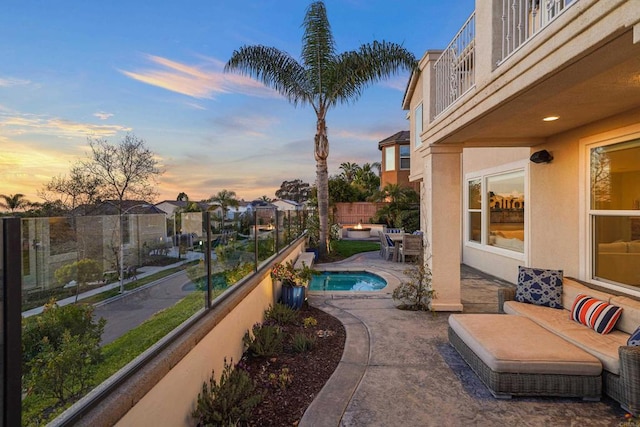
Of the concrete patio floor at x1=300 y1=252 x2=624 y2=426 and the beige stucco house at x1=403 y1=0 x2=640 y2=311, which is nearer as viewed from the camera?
the beige stucco house at x1=403 y1=0 x2=640 y2=311

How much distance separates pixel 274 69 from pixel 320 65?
1547 mm

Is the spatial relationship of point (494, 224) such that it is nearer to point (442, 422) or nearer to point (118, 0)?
point (442, 422)

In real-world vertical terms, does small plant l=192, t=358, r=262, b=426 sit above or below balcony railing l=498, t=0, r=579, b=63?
below

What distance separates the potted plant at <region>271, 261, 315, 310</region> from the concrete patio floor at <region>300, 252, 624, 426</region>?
1069mm

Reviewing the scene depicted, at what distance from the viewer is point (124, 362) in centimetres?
203

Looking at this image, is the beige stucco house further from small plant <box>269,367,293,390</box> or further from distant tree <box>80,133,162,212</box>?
distant tree <box>80,133,162,212</box>

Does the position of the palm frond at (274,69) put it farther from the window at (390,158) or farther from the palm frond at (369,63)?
the window at (390,158)

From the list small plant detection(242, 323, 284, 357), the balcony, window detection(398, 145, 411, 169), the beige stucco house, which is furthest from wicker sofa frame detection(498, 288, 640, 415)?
window detection(398, 145, 411, 169)

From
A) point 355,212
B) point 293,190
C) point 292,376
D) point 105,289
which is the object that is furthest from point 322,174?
point 293,190

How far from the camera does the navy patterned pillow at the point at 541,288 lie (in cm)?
478

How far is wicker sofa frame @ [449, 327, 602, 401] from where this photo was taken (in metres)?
3.18

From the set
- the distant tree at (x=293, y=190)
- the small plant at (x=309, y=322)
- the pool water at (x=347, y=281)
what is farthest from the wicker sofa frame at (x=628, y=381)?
the distant tree at (x=293, y=190)

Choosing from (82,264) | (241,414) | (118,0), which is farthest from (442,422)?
(118,0)

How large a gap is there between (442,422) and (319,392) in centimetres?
116
